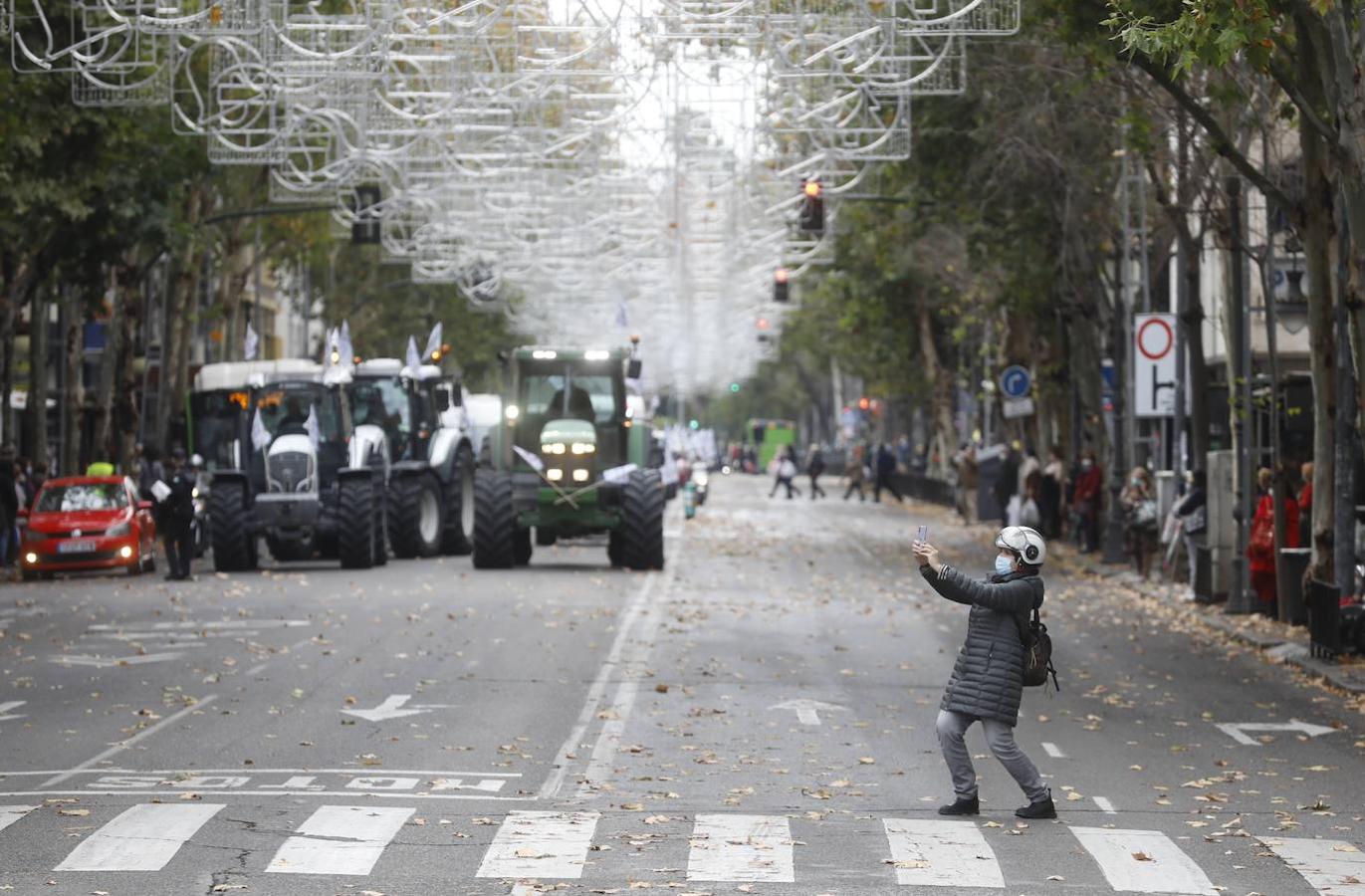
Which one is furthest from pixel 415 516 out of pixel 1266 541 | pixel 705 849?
pixel 705 849

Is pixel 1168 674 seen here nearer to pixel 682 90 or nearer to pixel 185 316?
pixel 682 90

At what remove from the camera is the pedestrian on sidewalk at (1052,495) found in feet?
152

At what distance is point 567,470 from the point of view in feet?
116

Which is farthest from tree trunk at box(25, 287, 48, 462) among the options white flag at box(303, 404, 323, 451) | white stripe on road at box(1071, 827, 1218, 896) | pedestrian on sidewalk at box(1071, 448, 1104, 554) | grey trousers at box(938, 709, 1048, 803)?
white stripe on road at box(1071, 827, 1218, 896)

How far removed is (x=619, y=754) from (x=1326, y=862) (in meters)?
5.18

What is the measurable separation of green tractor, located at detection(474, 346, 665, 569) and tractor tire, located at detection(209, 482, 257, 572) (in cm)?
323

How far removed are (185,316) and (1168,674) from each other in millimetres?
31693

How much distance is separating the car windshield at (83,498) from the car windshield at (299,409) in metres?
2.30

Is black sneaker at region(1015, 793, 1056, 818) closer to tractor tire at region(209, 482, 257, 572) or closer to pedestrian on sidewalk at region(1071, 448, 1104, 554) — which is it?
tractor tire at region(209, 482, 257, 572)

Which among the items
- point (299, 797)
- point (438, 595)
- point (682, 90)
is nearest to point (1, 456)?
point (438, 595)

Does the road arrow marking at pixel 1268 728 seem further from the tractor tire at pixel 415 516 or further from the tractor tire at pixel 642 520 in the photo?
the tractor tire at pixel 415 516

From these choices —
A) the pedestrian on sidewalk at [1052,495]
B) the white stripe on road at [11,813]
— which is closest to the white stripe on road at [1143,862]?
the white stripe on road at [11,813]

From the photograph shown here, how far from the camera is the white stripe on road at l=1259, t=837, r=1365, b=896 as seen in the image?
1090cm

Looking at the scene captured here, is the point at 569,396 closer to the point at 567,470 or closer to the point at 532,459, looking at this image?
the point at 532,459
